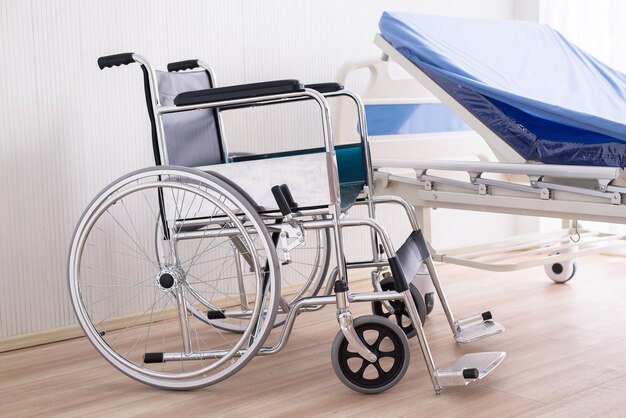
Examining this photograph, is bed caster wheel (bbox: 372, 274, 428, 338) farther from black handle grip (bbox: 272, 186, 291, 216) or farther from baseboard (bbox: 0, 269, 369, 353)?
baseboard (bbox: 0, 269, 369, 353)

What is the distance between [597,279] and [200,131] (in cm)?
178

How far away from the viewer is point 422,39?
2377 millimetres

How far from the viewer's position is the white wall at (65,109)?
2.41 metres

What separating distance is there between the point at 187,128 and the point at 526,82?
1.09 meters

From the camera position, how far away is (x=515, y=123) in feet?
7.17

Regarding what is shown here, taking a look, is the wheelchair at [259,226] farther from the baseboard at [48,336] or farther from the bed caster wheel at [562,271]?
the bed caster wheel at [562,271]

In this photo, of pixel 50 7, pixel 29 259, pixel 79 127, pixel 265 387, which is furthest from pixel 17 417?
pixel 50 7

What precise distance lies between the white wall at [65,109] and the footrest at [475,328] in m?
Result: 1.21

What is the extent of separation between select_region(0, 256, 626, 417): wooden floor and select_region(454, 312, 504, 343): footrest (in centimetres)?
3

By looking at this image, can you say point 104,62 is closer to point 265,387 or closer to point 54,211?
point 54,211

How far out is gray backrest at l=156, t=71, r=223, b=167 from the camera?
6.83 ft

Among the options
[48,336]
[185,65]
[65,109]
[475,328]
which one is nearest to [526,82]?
[475,328]

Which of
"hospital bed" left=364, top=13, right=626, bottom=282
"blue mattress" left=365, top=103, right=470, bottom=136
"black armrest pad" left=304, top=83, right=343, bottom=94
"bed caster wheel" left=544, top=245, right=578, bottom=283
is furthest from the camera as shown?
"bed caster wheel" left=544, top=245, right=578, bottom=283

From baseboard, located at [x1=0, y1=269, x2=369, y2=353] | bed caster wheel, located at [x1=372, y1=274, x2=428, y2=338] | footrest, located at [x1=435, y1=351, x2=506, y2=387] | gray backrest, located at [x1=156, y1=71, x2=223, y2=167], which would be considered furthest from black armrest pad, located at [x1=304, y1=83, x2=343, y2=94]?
baseboard, located at [x1=0, y1=269, x2=369, y2=353]
